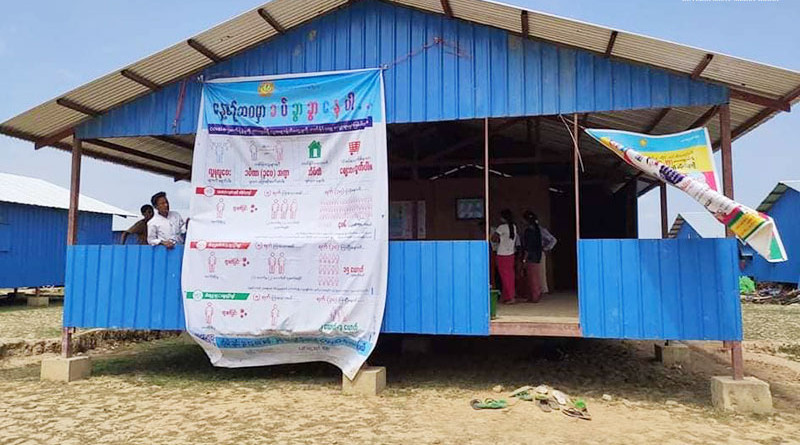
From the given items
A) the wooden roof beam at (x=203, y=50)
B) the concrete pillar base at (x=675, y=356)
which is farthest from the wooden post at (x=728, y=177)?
the wooden roof beam at (x=203, y=50)

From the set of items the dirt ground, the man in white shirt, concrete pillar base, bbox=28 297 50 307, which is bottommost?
the dirt ground

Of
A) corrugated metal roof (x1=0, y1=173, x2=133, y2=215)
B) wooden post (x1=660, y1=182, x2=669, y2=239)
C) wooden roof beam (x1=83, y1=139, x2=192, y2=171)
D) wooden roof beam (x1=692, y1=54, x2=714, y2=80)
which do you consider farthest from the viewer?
corrugated metal roof (x1=0, y1=173, x2=133, y2=215)

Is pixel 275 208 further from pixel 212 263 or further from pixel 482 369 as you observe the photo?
pixel 482 369

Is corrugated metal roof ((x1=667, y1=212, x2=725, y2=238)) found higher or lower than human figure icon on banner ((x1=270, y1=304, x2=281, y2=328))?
higher

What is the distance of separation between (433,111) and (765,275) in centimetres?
2475

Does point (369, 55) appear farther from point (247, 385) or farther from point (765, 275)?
point (765, 275)

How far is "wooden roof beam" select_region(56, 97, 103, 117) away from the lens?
716 centimetres

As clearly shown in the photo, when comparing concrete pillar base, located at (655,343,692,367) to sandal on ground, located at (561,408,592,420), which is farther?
concrete pillar base, located at (655,343,692,367)

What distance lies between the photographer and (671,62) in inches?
237

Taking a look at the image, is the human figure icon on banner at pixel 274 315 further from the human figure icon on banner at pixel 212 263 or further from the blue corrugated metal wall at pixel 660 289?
the blue corrugated metal wall at pixel 660 289

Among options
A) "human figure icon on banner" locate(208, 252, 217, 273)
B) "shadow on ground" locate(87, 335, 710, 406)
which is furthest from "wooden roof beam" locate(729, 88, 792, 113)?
"human figure icon on banner" locate(208, 252, 217, 273)

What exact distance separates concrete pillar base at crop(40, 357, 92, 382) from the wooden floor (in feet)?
17.7

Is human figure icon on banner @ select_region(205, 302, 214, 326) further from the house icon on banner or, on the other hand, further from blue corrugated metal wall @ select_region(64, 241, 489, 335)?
the house icon on banner

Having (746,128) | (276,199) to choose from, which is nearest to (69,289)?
(276,199)
